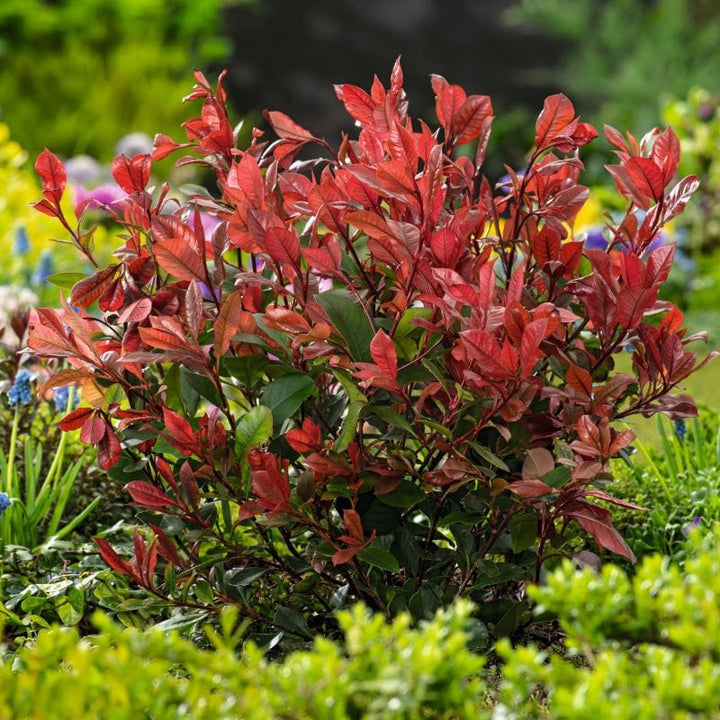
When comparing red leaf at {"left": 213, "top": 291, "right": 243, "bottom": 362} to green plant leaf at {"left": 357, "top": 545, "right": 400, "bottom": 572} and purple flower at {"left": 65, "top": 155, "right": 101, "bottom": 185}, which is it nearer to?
green plant leaf at {"left": 357, "top": 545, "right": 400, "bottom": 572}

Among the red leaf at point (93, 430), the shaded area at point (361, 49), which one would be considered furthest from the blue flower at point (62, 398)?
the shaded area at point (361, 49)

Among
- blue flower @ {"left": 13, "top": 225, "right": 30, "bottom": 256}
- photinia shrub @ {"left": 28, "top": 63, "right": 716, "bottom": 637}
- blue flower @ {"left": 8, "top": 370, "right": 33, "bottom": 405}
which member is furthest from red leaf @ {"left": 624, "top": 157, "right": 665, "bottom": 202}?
blue flower @ {"left": 13, "top": 225, "right": 30, "bottom": 256}

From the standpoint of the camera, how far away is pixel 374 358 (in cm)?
142

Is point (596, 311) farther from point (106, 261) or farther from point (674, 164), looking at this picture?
point (106, 261)

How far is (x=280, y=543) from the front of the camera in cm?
209

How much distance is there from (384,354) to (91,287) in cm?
52

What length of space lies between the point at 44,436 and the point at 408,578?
1.15m

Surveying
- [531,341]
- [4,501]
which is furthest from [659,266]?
[4,501]

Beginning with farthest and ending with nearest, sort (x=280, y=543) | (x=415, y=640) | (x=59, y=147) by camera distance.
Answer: (x=59, y=147)
(x=280, y=543)
(x=415, y=640)

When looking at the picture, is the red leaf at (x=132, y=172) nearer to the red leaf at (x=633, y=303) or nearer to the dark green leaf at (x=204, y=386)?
the dark green leaf at (x=204, y=386)

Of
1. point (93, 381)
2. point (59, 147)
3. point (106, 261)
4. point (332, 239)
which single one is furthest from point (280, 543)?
point (59, 147)

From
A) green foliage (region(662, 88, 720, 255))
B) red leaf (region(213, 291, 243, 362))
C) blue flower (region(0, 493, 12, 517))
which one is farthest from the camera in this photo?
green foliage (region(662, 88, 720, 255))

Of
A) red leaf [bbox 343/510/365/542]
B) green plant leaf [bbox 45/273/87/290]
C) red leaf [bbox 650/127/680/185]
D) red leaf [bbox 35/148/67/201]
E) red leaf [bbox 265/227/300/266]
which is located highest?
red leaf [bbox 35/148/67/201]

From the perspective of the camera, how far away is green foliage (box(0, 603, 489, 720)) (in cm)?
104
